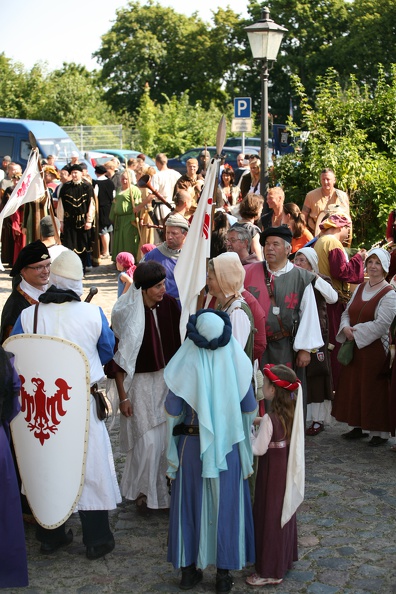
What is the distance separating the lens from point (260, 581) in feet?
16.1

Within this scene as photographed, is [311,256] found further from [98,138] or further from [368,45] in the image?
[368,45]

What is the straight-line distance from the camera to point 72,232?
15.4 metres

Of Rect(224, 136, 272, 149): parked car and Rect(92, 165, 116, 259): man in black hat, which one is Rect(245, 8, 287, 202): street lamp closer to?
Rect(92, 165, 116, 259): man in black hat

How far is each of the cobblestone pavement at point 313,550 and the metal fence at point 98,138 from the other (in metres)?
31.5

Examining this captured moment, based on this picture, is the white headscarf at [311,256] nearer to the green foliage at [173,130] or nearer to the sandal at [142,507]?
the sandal at [142,507]

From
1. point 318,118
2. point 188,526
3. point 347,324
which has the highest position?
point 318,118

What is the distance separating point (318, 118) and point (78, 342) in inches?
347

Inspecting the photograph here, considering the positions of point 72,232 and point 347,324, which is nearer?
point 347,324

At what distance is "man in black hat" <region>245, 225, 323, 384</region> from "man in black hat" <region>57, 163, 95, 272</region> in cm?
895

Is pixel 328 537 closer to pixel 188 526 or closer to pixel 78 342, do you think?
pixel 188 526

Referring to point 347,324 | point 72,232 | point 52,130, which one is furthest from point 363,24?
point 347,324

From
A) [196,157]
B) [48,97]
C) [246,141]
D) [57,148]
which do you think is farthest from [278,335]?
[48,97]

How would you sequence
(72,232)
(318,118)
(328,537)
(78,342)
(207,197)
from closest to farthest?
(78,342), (328,537), (207,197), (318,118), (72,232)

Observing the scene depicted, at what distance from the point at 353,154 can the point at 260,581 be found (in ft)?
27.6
